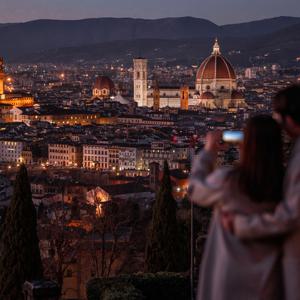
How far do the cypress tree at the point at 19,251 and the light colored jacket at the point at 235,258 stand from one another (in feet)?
20.8

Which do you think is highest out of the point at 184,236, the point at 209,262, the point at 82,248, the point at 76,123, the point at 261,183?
the point at 261,183

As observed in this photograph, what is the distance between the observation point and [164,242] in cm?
991

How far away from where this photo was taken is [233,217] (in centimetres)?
254

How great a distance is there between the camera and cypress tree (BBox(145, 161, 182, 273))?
32.5 ft

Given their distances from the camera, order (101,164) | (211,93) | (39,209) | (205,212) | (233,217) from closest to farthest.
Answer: (233,217), (205,212), (39,209), (101,164), (211,93)

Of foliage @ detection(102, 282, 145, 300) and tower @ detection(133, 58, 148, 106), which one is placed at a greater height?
foliage @ detection(102, 282, 145, 300)

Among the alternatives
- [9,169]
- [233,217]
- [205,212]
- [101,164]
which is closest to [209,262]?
[233,217]

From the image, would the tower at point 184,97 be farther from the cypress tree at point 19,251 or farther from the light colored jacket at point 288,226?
the light colored jacket at point 288,226

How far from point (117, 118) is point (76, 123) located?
369cm

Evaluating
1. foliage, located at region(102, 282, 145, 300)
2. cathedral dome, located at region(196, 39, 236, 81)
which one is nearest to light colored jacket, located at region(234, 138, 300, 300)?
foliage, located at region(102, 282, 145, 300)

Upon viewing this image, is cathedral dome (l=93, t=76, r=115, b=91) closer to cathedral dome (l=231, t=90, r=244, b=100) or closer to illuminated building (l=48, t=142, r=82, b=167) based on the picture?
cathedral dome (l=231, t=90, r=244, b=100)

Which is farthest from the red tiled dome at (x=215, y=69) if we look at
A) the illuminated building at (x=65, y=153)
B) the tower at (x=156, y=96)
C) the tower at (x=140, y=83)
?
the illuminated building at (x=65, y=153)

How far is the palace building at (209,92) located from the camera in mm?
83625

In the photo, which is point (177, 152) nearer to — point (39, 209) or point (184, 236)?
point (39, 209)
